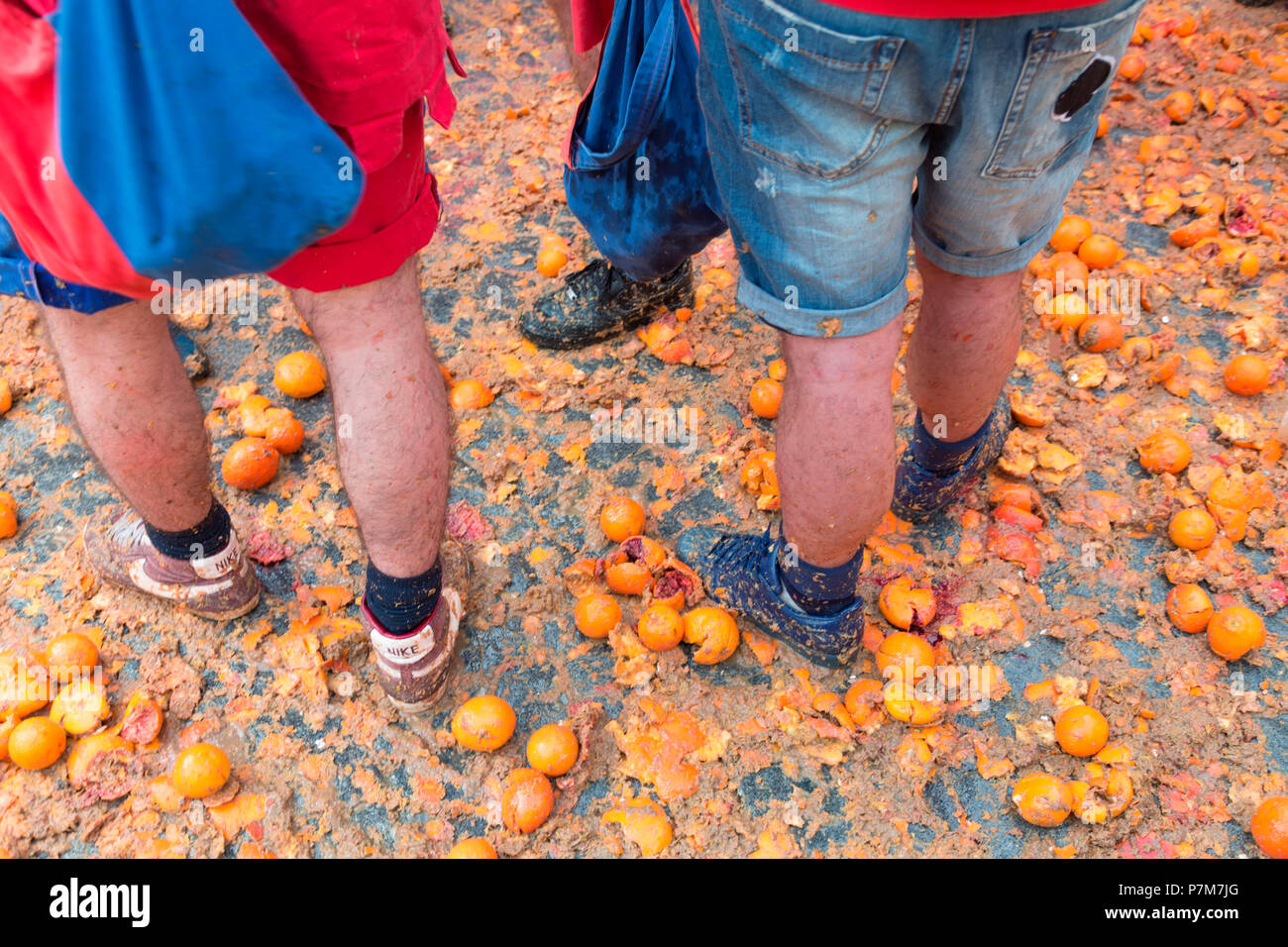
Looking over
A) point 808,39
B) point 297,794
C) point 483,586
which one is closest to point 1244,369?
point 808,39

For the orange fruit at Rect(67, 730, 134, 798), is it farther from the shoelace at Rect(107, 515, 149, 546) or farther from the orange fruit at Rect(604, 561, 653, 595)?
the orange fruit at Rect(604, 561, 653, 595)

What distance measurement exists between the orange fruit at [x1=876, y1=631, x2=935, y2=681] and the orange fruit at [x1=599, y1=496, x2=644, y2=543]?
0.87 m

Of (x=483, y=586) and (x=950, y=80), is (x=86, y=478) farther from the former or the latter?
(x=950, y=80)

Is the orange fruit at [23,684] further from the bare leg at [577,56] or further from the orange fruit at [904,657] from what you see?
the bare leg at [577,56]

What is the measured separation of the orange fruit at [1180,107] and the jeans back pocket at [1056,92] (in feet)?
10.4

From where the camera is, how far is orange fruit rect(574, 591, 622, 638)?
2.62m

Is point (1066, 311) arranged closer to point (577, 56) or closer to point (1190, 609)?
point (1190, 609)

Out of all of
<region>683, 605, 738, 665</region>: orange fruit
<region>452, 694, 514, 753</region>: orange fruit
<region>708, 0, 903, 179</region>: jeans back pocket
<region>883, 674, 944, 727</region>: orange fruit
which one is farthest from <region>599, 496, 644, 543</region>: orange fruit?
<region>708, 0, 903, 179</region>: jeans back pocket

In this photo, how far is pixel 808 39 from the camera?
1.50 meters

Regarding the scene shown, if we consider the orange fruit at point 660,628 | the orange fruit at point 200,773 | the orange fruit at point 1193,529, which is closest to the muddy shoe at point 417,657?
the orange fruit at point 200,773

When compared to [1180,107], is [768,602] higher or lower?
lower

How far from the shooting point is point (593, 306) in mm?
3449

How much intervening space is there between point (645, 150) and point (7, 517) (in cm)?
242

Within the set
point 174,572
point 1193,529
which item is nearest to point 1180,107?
point 1193,529
